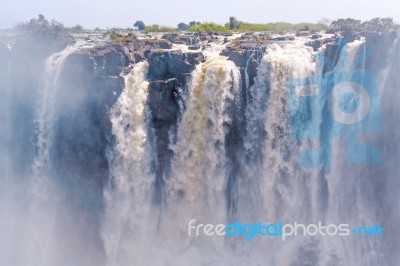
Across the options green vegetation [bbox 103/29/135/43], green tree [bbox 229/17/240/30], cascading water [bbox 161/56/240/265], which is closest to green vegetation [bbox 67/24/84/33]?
green vegetation [bbox 103/29/135/43]

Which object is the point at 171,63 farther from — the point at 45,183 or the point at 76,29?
the point at 76,29

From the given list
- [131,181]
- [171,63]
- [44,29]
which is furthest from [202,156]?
[44,29]

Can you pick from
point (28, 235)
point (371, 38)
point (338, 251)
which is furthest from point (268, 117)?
point (28, 235)

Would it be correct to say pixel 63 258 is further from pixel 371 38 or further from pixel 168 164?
pixel 371 38

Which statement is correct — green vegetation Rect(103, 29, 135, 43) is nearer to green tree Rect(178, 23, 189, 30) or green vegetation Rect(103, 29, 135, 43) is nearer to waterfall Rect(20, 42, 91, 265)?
waterfall Rect(20, 42, 91, 265)

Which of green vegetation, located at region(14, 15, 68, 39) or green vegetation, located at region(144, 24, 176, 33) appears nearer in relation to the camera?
green vegetation, located at region(14, 15, 68, 39)

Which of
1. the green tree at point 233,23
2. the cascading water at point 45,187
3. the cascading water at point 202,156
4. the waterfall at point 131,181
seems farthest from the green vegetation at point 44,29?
the green tree at point 233,23

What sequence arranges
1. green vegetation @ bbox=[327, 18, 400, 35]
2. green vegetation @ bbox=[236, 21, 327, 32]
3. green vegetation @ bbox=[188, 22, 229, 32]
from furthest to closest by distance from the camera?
green vegetation @ bbox=[188, 22, 229, 32]
green vegetation @ bbox=[236, 21, 327, 32]
green vegetation @ bbox=[327, 18, 400, 35]

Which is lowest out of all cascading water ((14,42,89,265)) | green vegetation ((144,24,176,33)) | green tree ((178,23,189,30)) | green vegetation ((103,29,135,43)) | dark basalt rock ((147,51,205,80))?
cascading water ((14,42,89,265))

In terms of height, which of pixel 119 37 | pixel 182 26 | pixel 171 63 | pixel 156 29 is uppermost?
pixel 182 26

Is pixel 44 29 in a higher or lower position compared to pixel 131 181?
higher
